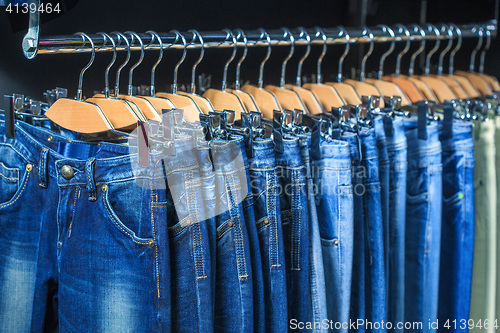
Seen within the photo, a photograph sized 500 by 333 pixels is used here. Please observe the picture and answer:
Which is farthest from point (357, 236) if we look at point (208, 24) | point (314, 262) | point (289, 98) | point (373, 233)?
point (208, 24)

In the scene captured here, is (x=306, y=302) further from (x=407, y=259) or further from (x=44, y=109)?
(x=44, y=109)

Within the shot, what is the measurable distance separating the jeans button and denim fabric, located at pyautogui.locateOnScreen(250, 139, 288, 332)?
340 mm

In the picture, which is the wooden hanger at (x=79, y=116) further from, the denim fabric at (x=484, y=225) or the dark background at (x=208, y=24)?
the denim fabric at (x=484, y=225)

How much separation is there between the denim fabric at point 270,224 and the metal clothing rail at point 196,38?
12.9 inches

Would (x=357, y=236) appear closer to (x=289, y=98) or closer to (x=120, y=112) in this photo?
(x=289, y=98)

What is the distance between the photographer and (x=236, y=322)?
106cm

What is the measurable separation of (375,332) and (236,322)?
443mm

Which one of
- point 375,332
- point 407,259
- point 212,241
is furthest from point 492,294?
point 212,241

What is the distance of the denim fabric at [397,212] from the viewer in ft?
4.50

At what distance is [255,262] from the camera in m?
1.09

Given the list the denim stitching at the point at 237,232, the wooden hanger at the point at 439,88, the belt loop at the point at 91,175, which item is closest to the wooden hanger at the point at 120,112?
the belt loop at the point at 91,175

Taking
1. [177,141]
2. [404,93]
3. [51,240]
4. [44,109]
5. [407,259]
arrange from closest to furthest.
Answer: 1. [177,141]
2. [51,240]
3. [44,109]
4. [407,259]
5. [404,93]

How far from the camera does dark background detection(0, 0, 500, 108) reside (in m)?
1.44

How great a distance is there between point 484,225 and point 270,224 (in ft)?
2.36
